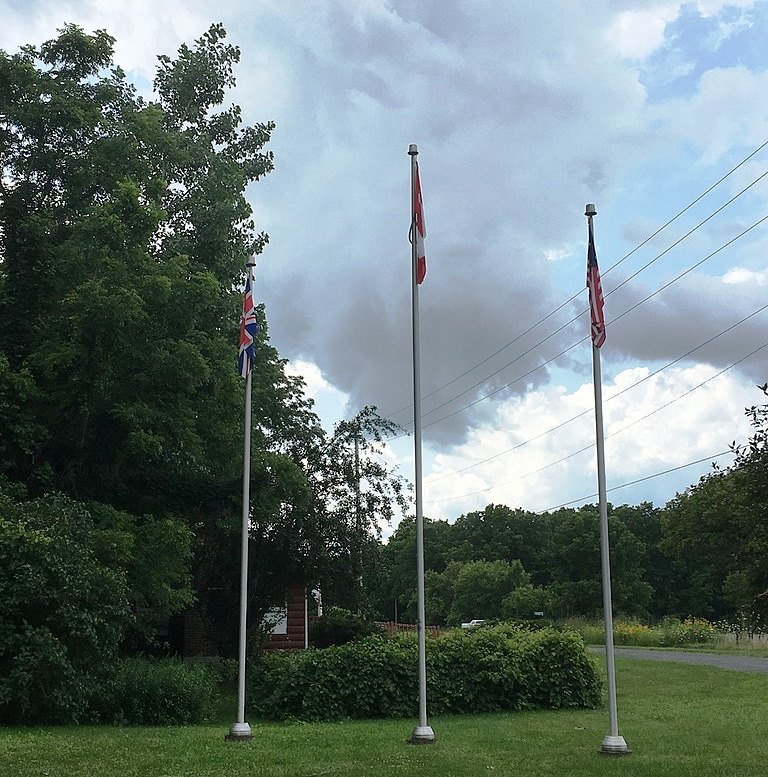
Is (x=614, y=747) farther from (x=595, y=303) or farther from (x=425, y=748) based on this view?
(x=595, y=303)

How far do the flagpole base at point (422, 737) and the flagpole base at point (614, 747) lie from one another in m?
2.47

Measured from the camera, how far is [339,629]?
30.7m

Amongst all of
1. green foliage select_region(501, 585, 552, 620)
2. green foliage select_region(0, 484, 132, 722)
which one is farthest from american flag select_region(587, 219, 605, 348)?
green foliage select_region(501, 585, 552, 620)

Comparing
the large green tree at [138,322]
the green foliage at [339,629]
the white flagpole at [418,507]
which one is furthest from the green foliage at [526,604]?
the white flagpole at [418,507]

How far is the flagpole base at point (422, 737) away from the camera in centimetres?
1403

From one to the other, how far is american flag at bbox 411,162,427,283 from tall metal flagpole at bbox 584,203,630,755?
8.41 ft

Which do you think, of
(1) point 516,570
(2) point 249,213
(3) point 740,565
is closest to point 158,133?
(2) point 249,213

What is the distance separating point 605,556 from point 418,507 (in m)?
2.83

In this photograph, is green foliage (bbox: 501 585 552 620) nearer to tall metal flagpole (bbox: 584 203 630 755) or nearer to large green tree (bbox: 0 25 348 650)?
large green tree (bbox: 0 25 348 650)

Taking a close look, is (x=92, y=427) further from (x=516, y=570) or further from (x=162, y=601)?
(x=516, y=570)

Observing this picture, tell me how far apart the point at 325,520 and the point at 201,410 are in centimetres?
618

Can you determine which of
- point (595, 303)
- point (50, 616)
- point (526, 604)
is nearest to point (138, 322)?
point (50, 616)

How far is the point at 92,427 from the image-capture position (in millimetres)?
21547

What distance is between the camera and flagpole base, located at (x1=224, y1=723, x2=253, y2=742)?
47.0 feet
